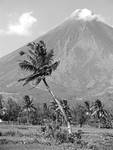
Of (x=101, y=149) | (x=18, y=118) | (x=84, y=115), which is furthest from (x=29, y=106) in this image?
(x=101, y=149)

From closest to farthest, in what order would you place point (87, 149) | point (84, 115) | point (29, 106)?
point (87, 149) < point (29, 106) < point (84, 115)

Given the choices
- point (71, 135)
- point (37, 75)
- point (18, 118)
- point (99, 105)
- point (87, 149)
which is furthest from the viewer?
point (18, 118)

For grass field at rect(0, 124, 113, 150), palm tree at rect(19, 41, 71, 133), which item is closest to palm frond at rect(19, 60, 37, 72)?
palm tree at rect(19, 41, 71, 133)

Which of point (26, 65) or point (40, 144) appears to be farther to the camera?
point (26, 65)

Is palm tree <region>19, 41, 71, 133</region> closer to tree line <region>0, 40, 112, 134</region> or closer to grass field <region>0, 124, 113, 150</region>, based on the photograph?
tree line <region>0, 40, 112, 134</region>

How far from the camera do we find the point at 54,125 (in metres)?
42.6

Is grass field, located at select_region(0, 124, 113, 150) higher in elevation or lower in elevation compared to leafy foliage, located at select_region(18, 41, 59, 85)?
lower

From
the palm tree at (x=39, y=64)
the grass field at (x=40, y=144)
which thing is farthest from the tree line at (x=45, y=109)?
the grass field at (x=40, y=144)

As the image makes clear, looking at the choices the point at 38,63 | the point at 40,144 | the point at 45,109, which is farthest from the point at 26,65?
the point at 45,109

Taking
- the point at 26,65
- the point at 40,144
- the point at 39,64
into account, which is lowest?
the point at 40,144

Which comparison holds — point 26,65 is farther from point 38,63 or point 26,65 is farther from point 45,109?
point 45,109

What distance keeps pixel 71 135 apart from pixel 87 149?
842 centimetres

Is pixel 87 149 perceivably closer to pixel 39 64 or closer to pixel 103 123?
pixel 39 64

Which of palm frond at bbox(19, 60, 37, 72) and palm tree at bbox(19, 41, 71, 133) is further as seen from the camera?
palm frond at bbox(19, 60, 37, 72)
